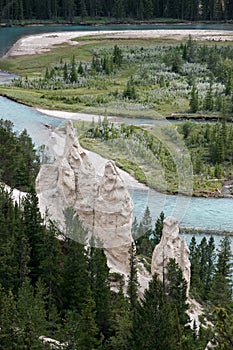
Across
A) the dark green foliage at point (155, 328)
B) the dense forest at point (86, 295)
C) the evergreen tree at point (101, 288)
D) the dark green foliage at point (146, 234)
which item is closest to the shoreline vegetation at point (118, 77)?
the dark green foliage at point (146, 234)

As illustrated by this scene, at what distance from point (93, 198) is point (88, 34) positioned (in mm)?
104692

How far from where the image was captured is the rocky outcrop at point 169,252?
109ft

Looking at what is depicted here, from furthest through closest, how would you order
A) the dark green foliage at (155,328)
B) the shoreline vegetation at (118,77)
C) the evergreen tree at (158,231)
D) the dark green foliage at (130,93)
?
the dark green foliage at (130,93) → the shoreline vegetation at (118,77) → the evergreen tree at (158,231) → the dark green foliage at (155,328)

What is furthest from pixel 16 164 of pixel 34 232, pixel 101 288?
pixel 101 288

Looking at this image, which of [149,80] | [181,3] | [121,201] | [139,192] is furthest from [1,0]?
[121,201]

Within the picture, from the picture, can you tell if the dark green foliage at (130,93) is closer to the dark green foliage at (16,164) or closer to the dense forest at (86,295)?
the dark green foliage at (16,164)

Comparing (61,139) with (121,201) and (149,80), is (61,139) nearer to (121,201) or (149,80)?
(121,201)

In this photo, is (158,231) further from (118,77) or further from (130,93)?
(118,77)

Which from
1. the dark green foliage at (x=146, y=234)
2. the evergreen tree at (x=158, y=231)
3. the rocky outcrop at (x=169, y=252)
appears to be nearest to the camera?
the rocky outcrop at (x=169, y=252)

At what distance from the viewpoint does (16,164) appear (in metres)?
44.6

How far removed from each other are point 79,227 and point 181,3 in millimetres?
132517

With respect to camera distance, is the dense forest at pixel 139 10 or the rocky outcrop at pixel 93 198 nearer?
the rocky outcrop at pixel 93 198

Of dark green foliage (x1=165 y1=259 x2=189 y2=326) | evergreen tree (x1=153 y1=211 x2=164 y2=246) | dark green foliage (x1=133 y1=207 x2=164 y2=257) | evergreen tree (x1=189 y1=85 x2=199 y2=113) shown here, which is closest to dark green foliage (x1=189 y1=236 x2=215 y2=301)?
evergreen tree (x1=153 y1=211 x2=164 y2=246)

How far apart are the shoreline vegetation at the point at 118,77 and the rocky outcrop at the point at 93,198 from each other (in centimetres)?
1041
